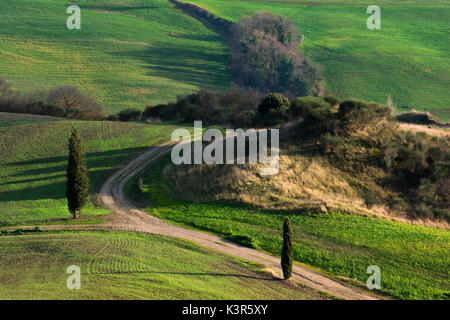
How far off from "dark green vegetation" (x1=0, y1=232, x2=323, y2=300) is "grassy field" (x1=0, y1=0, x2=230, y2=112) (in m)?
59.0

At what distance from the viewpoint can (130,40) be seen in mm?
121188

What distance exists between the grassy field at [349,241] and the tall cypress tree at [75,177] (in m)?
5.91

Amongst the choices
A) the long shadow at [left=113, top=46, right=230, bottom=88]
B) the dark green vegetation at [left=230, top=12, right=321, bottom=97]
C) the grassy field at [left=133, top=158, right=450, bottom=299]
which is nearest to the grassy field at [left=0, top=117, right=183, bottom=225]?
the grassy field at [left=133, top=158, right=450, bottom=299]

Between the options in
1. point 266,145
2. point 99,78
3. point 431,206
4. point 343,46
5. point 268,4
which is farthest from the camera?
point 268,4

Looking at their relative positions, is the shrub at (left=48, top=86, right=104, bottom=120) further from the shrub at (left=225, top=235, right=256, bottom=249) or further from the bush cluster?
the shrub at (left=225, top=235, right=256, bottom=249)

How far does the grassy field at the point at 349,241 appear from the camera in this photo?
2964 centimetres

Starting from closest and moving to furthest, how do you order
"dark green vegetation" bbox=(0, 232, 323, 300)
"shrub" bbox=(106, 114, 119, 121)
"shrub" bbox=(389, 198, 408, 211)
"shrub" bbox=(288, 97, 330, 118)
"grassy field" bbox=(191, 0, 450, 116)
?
1. "dark green vegetation" bbox=(0, 232, 323, 300)
2. "shrub" bbox=(389, 198, 408, 211)
3. "shrub" bbox=(288, 97, 330, 118)
4. "shrub" bbox=(106, 114, 119, 121)
5. "grassy field" bbox=(191, 0, 450, 116)

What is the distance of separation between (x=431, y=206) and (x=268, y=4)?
110 m

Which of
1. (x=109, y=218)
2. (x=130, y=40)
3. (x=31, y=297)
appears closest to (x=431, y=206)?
(x=109, y=218)

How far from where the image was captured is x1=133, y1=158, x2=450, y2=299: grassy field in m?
29.6

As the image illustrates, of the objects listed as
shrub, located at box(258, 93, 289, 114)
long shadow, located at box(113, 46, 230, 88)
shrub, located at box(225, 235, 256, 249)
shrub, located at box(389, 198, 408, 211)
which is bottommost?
shrub, located at box(225, 235, 256, 249)

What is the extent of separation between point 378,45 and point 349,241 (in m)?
94.1

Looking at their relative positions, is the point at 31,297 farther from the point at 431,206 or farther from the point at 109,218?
the point at 431,206

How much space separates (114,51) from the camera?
4572 inches
